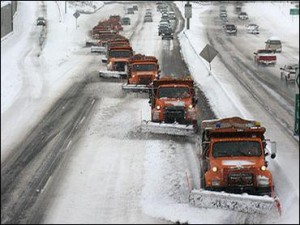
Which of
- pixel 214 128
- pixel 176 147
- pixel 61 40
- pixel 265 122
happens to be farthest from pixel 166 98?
pixel 61 40

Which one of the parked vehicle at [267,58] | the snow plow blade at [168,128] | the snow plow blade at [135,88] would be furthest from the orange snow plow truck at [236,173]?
the parked vehicle at [267,58]

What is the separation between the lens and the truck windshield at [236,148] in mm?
16141

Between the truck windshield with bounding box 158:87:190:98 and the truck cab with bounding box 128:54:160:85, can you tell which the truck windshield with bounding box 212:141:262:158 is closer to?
the truck windshield with bounding box 158:87:190:98

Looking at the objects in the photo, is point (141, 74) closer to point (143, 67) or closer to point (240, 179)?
point (143, 67)

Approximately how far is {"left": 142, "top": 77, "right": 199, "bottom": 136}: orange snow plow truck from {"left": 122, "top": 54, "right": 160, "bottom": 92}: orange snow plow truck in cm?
858

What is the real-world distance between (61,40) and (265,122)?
41.5 meters

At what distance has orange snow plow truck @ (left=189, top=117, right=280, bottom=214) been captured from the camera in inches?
587

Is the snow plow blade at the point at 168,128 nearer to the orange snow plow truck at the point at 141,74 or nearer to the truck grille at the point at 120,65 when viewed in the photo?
the orange snow plow truck at the point at 141,74

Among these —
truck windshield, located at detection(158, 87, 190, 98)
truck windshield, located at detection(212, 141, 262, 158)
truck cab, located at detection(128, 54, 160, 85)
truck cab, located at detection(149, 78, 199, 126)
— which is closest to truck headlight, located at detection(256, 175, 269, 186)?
truck windshield, located at detection(212, 141, 262, 158)

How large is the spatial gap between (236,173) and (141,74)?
18.8m

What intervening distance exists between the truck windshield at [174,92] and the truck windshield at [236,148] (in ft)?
27.3

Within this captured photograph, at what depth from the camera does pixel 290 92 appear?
3538cm

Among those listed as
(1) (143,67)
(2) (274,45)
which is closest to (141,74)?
(1) (143,67)

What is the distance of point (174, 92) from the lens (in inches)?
→ 966
